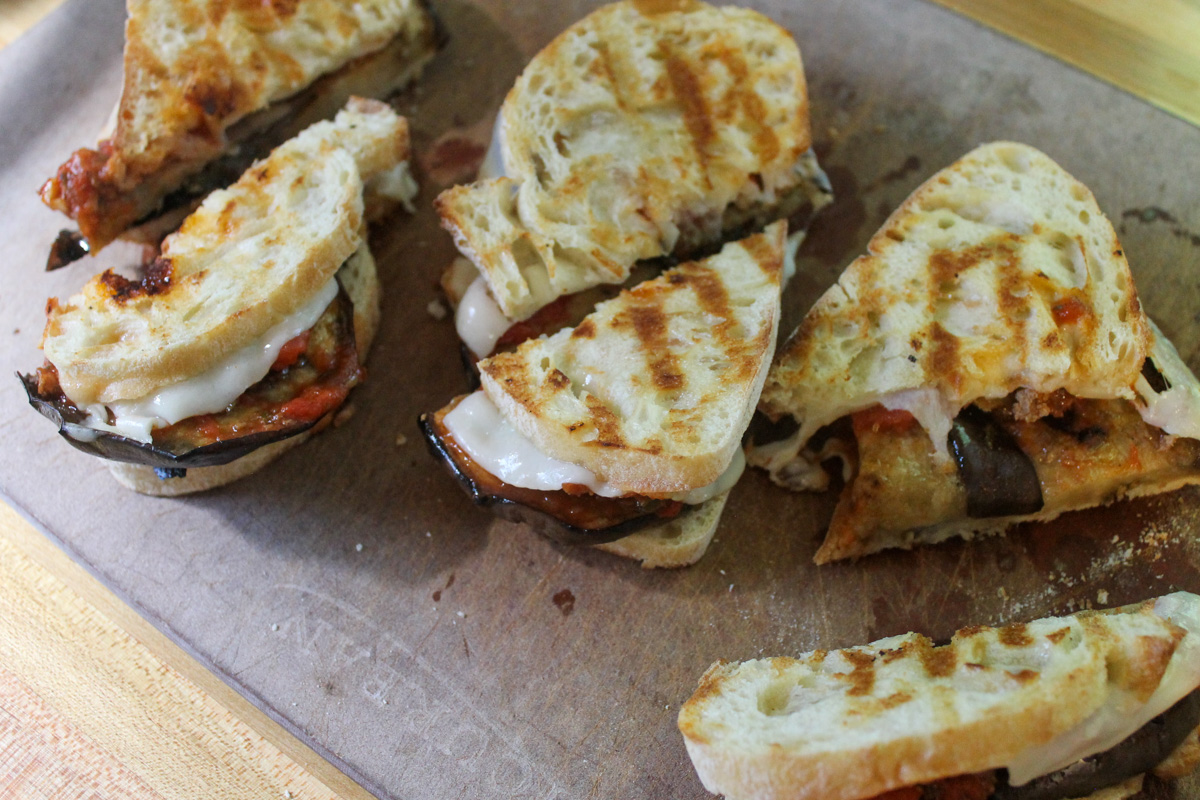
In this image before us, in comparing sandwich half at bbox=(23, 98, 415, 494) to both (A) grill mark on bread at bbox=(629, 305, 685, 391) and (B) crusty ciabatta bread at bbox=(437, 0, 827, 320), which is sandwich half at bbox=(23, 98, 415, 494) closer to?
(B) crusty ciabatta bread at bbox=(437, 0, 827, 320)

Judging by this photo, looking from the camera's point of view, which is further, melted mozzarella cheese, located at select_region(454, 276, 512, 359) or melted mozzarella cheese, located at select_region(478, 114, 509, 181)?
melted mozzarella cheese, located at select_region(478, 114, 509, 181)

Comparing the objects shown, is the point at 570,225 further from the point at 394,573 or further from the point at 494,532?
the point at 394,573

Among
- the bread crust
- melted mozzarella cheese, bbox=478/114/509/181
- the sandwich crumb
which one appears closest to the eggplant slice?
the sandwich crumb

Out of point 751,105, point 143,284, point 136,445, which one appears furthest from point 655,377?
point 143,284

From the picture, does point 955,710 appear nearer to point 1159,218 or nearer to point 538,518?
point 538,518

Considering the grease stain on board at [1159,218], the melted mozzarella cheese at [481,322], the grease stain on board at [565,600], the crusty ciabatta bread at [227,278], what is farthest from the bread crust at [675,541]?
the grease stain on board at [1159,218]
